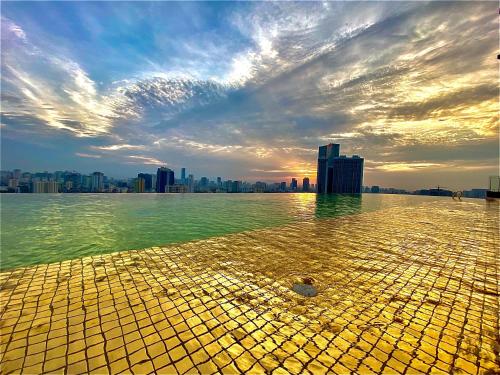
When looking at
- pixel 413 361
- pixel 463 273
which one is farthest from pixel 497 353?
pixel 463 273

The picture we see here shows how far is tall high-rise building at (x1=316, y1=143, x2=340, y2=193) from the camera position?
407 ft

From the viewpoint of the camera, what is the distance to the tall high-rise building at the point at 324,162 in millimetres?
123938

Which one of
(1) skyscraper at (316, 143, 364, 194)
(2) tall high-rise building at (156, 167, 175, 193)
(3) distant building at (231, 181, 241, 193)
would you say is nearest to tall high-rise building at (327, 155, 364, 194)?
(1) skyscraper at (316, 143, 364, 194)

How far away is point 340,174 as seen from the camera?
11962cm

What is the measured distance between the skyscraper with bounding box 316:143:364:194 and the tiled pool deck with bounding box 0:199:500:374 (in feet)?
393

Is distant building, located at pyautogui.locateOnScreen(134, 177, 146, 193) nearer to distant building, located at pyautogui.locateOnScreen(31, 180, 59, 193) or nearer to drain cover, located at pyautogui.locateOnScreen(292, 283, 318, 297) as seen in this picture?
distant building, located at pyautogui.locateOnScreen(31, 180, 59, 193)

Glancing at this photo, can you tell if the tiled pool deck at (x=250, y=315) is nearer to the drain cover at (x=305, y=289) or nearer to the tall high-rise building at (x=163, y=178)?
the drain cover at (x=305, y=289)

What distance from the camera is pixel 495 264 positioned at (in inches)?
215

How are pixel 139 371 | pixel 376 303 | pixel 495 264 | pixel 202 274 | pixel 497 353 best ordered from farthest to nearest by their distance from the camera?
pixel 495 264 → pixel 202 274 → pixel 376 303 → pixel 497 353 → pixel 139 371

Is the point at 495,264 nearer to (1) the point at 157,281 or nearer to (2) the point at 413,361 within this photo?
(2) the point at 413,361

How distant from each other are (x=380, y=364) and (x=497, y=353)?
1403mm

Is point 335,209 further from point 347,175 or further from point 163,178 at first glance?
point 347,175

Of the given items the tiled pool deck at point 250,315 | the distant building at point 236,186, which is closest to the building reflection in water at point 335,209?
the tiled pool deck at point 250,315

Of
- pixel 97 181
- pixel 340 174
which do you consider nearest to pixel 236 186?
pixel 97 181
